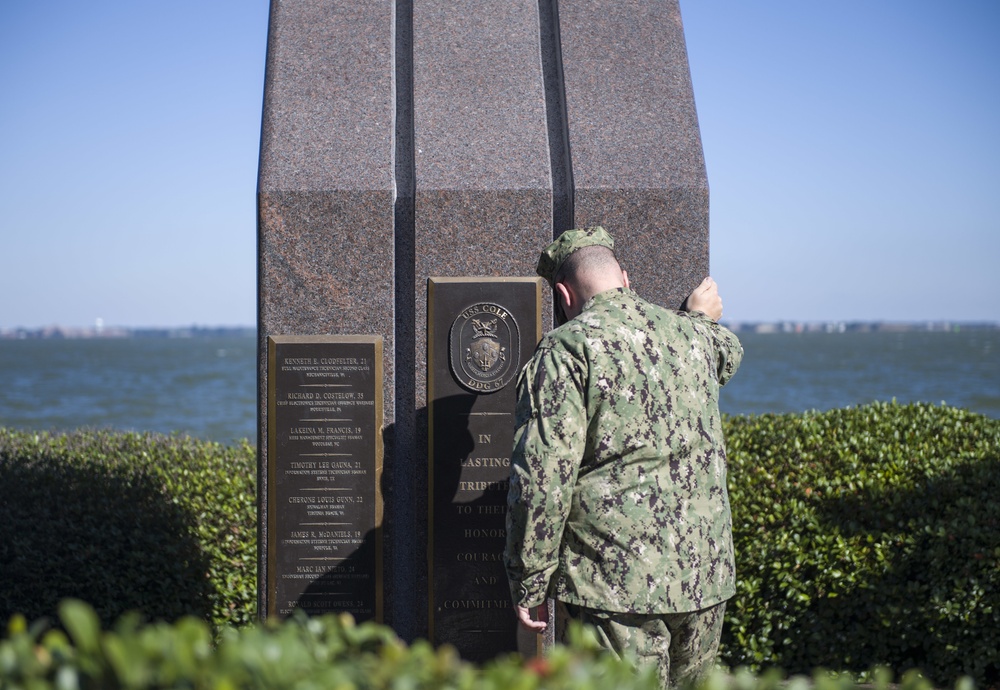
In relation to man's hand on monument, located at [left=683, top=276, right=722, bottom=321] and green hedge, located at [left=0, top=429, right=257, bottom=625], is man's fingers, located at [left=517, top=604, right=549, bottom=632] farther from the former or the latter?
green hedge, located at [left=0, top=429, right=257, bottom=625]

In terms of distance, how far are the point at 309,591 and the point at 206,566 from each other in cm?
176

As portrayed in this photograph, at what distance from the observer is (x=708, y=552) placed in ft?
10.00

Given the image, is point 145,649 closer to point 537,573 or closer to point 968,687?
point 968,687

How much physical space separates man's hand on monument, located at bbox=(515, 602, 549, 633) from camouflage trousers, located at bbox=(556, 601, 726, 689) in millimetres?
55

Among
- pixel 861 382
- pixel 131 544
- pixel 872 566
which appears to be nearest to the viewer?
pixel 872 566

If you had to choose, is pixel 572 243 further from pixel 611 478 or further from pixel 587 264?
pixel 611 478

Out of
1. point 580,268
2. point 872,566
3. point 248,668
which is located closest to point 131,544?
point 580,268

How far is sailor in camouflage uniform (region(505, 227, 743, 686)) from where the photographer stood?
2916mm

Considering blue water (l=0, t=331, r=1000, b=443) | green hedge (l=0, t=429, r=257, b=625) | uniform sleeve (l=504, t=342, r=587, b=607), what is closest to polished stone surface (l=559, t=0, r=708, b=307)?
uniform sleeve (l=504, t=342, r=587, b=607)

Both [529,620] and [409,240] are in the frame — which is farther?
[409,240]

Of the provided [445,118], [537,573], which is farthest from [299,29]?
[537,573]

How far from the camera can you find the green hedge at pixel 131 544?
556 centimetres

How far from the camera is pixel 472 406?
417 cm

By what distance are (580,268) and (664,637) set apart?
129 centimetres
